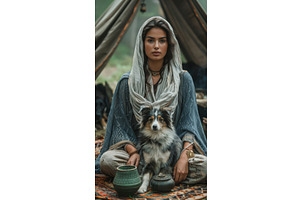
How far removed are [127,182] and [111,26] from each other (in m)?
1.70

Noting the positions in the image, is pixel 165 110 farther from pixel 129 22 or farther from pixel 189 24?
pixel 189 24

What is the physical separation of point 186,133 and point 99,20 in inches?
61.6

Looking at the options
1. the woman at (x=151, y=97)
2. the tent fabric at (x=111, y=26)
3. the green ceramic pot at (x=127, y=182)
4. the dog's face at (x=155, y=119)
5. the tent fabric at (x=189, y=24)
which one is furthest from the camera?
the tent fabric at (x=189, y=24)

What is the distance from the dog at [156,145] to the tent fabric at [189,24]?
139cm

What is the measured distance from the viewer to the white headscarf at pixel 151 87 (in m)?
2.28

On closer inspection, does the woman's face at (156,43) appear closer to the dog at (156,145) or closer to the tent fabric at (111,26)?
the dog at (156,145)

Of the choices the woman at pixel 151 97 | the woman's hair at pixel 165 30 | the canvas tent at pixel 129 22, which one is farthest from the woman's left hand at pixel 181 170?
the canvas tent at pixel 129 22

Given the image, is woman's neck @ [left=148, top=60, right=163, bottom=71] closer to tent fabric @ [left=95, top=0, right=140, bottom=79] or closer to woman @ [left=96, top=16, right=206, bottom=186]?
woman @ [left=96, top=16, right=206, bottom=186]

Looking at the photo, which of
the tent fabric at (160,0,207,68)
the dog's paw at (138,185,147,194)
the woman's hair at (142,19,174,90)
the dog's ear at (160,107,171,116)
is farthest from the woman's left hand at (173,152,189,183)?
the tent fabric at (160,0,207,68)

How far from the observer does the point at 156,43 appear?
7.50 ft

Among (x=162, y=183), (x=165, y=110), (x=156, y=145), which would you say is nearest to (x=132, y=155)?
(x=156, y=145)

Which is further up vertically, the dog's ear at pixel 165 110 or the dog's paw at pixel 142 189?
the dog's ear at pixel 165 110

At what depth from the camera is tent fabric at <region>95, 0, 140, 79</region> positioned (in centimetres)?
290

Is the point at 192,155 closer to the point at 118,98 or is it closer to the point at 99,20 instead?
the point at 118,98
